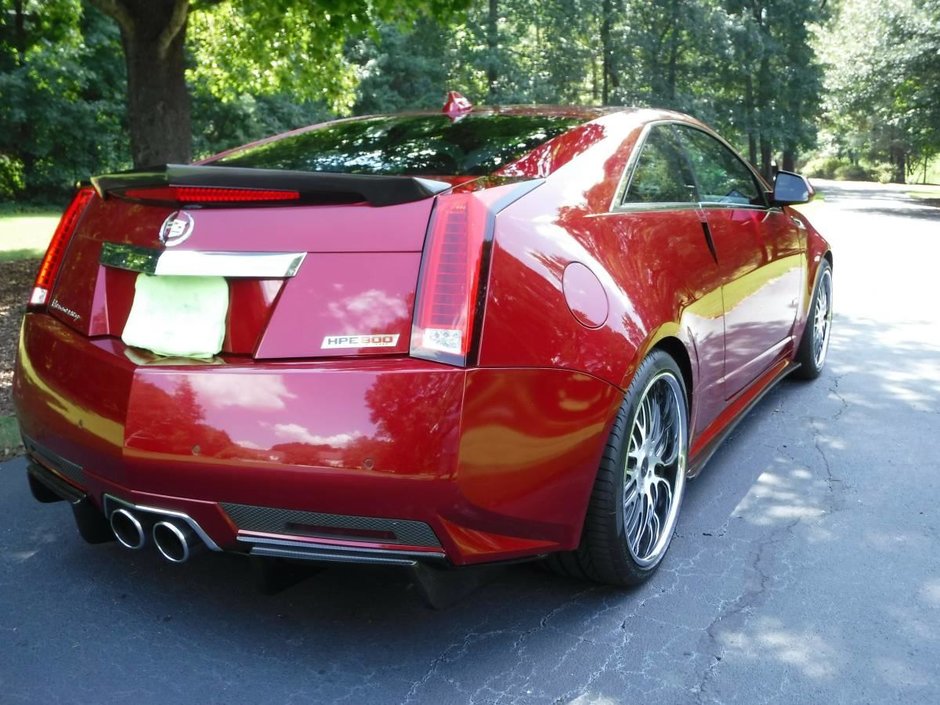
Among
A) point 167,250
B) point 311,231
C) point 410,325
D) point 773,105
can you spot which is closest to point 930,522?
point 410,325

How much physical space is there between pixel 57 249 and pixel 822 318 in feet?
15.3

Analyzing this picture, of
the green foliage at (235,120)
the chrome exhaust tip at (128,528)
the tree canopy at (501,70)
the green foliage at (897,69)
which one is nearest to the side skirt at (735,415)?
the chrome exhaust tip at (128,528)

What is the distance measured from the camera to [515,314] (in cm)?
252

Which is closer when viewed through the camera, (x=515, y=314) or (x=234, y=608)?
(x=515, y=314)

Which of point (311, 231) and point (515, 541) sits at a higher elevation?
point (311, 231)

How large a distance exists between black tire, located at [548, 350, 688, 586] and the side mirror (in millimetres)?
1883

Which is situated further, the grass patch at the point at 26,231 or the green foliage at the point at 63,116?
the green foliage at the point at 63,116

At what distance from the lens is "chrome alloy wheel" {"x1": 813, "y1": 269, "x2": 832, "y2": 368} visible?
580cm

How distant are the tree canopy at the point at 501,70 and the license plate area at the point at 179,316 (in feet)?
31.9

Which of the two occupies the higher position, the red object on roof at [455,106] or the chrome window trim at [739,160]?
the red object on roof at [455,106]

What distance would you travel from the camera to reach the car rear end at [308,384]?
2373 millimetres

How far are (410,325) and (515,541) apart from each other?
0.68m

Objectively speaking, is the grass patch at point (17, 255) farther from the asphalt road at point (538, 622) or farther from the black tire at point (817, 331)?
the black tire at point (817, 331)

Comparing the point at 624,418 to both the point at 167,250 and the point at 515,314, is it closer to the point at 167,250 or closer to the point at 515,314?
the point at 515,314
